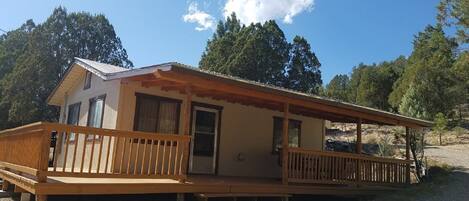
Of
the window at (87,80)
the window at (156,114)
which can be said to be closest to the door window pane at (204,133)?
the window at (156,114)

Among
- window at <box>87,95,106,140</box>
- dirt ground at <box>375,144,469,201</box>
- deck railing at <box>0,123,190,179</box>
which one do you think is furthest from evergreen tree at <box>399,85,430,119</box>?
deck railing at <box>0,123,190,179</box>

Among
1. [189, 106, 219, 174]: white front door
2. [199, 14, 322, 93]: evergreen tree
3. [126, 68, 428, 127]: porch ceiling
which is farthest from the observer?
[199, 14, 322, 93]: evergreen tree

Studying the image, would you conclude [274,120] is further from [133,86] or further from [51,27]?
[51,27]

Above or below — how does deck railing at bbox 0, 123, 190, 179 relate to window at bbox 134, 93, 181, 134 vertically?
below

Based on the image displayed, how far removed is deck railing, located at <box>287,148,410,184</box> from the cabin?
30 millimetres

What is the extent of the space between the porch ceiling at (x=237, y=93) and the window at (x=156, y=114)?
0.38 m

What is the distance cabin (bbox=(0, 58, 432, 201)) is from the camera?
317 inches

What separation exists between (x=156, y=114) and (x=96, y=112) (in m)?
1.94

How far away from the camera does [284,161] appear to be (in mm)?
10812

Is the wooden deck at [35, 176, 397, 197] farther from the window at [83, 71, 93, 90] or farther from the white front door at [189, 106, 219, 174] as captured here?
the window at [83, 71, 93, 90]

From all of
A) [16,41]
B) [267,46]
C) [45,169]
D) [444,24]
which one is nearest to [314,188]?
[45,169]

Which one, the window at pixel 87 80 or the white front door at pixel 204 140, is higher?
the window at pixel 87 80

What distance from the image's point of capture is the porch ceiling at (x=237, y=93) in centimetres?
870

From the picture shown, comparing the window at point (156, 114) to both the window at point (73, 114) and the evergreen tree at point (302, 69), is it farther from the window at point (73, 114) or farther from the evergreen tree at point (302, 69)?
the evergreen tree at point (302, 69)
